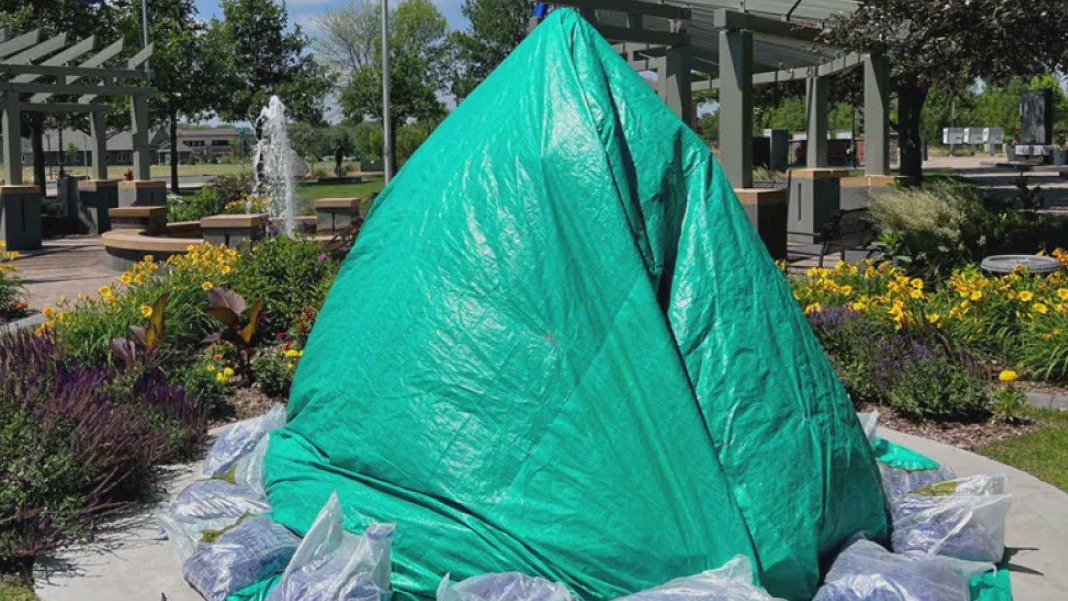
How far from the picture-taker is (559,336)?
12.4ft

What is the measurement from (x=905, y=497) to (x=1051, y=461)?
188 cm

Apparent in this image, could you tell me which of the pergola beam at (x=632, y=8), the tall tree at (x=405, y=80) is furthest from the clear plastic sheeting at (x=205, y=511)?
the tall tree at (x=405, y=80)

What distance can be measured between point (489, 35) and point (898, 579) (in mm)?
65098

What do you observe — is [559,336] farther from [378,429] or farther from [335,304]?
[335,304]

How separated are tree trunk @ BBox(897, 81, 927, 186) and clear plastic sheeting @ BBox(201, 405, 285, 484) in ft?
75.9

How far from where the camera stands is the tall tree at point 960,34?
980 cm

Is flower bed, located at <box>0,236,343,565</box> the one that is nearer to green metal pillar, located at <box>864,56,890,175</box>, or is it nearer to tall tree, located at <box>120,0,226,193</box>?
green metal pillar, located at <box>864,56,890,175</box>

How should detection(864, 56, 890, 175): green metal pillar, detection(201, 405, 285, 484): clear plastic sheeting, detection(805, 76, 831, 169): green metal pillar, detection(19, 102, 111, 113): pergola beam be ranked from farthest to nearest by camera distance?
1. detection(19, 102, 111, 113): pergola beam
2. detection(805, 76, 831, 169): green metal pillar
3. detection(864, 56, 890, 175): green metal pillar
4. detection(201, 405, 285, 484): clear plastic sheeting

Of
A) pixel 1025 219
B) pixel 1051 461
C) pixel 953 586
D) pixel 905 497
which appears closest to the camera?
pixel 953 586

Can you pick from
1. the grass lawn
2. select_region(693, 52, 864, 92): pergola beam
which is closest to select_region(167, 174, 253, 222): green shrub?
select_region(693, 52, 864, 92): pergola beam

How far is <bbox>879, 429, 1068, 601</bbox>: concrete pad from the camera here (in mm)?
4094

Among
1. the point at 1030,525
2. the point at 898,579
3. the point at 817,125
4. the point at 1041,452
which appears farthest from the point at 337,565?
the point at 817,125

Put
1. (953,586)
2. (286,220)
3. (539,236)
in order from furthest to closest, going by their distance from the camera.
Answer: (286,220) → (539,236) → (953,586)

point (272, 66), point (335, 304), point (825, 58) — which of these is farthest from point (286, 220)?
point (272, 66)
